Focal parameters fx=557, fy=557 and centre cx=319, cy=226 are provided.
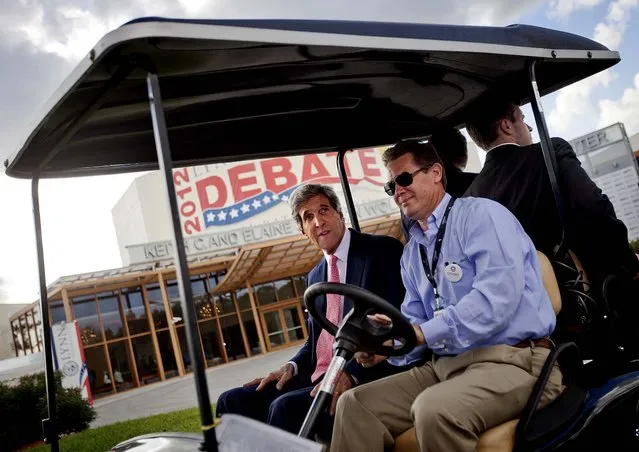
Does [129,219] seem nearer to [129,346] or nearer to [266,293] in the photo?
[129,346]

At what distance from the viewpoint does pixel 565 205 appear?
2814mm

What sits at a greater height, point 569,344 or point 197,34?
point 197,34

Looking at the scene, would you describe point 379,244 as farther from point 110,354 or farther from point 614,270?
point 110,354

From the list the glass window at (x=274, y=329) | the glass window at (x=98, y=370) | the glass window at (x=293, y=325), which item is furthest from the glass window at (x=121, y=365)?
the glass window at (x=293, y=325)

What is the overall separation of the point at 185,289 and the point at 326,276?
1.89 m

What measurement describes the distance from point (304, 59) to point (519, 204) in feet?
4.69

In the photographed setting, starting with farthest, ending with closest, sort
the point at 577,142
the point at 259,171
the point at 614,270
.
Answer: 1. the point at 259,171
2. the point at 577,142
3. the point at 614,270

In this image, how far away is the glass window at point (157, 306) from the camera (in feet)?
74.5

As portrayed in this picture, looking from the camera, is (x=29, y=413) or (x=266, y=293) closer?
(x=29, y=413)

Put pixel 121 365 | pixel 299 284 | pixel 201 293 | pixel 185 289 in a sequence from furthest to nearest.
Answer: pixel 299 284 → pixel 201 293 → pixel 121 365 → pixel 185 289

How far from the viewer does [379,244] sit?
10.6ft

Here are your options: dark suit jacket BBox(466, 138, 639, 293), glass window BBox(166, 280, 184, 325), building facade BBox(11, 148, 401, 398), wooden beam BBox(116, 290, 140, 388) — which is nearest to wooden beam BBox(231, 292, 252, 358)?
building facade BBox(11, 148, 401, 398)

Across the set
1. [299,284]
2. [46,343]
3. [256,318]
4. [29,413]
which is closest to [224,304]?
[256,318]

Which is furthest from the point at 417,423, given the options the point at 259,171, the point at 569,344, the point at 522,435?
the point at 259,171
